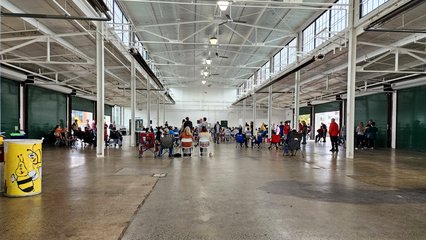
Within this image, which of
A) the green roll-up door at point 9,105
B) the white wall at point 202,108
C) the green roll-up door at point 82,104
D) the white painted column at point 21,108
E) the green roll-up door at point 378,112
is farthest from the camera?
the white wall at point 202,108

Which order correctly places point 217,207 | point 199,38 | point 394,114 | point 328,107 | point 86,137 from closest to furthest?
point 217,207, point 86,137, point 199,38, point 394,114, point 328,107

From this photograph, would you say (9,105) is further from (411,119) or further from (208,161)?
(411,119)

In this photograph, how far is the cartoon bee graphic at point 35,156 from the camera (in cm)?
503

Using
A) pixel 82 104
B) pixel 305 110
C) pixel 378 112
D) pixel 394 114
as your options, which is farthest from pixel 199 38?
pixel 305 110

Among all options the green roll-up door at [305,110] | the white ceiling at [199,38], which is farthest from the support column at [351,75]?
the green roll-up door at [305,110]

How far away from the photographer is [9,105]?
52.9 feet

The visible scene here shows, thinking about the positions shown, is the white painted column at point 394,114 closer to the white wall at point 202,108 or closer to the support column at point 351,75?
the support column at point 351,75

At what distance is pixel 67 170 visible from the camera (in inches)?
311

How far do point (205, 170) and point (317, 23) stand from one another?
38.3 ft

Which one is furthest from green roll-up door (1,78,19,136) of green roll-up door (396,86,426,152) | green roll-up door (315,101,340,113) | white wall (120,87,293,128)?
green roll-up door (315,101,340,113)

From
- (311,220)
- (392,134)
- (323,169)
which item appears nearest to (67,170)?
(311,220)

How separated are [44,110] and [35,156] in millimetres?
17089

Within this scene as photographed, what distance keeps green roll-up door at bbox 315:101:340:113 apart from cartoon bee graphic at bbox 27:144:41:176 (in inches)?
1047

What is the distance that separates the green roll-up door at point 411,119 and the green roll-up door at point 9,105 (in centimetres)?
2226
